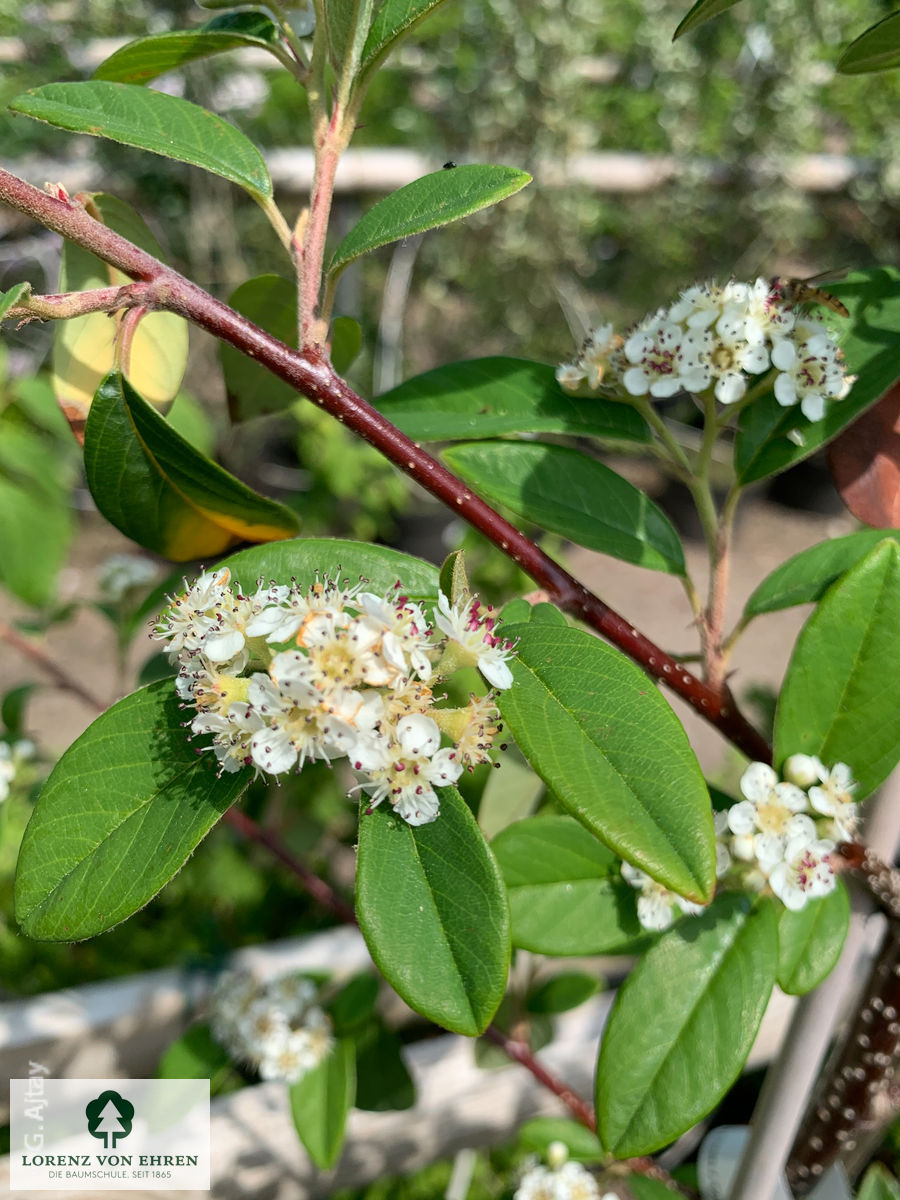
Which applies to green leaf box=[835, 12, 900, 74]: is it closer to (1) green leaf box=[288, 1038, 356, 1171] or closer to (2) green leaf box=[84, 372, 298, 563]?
(2) green leaf box=[84, 372, 298, 563]

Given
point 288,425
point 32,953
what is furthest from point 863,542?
point 288,425

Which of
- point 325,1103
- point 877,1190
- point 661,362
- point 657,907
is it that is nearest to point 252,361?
point 661,362

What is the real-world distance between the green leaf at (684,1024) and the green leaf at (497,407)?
385 mm

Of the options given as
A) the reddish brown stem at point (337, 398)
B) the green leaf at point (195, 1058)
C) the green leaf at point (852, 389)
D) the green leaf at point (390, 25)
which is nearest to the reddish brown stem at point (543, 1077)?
the green leaf at point (195, 1058)

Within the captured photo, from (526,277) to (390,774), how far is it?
3.35m

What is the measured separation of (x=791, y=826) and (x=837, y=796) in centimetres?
4

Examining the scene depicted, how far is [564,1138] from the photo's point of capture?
1.06 meters

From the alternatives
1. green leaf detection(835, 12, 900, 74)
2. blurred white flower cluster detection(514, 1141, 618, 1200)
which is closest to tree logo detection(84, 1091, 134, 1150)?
blurred white flower cluster detection(514, 1141, 618, 1200)

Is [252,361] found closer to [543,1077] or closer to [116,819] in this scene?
[116,819]

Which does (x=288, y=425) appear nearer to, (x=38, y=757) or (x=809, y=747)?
(x=38, y=757)

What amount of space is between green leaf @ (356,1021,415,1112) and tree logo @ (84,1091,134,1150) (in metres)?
0.31

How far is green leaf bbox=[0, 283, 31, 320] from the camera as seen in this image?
432 mm

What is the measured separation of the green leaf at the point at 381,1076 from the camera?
1203 millimetres

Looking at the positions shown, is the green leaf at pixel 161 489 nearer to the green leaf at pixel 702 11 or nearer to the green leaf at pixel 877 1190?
the green leaf at pixel 702 11
